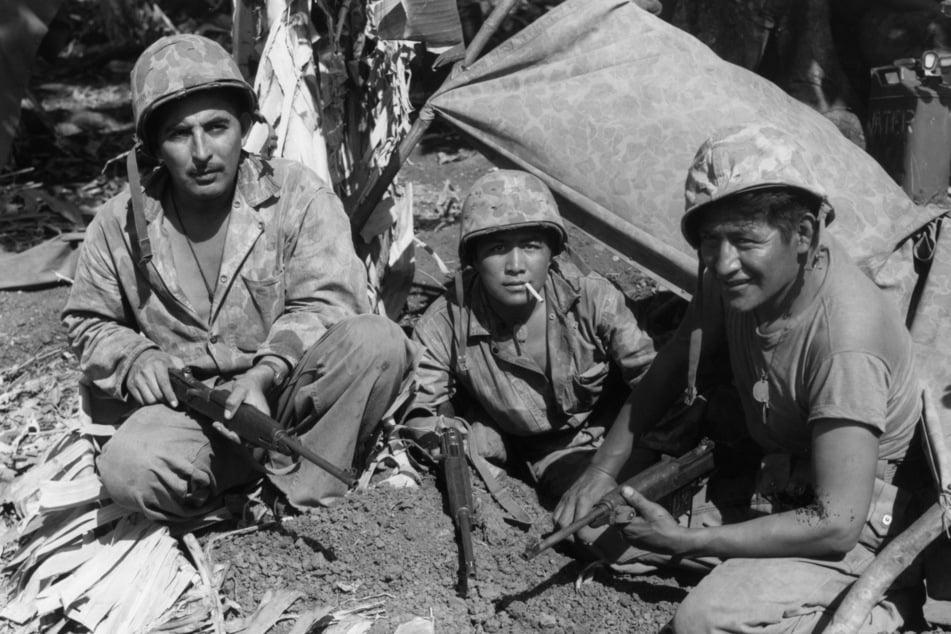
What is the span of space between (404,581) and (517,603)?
0.38 m

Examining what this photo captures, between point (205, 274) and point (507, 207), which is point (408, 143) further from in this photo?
point (205, 274)

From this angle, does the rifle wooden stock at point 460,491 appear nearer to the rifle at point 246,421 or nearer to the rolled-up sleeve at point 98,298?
the rifle at point 246,421

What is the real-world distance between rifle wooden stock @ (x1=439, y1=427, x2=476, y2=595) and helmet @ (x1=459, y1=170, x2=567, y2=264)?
2.47 ft

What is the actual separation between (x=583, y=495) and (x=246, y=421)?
1.12 meters

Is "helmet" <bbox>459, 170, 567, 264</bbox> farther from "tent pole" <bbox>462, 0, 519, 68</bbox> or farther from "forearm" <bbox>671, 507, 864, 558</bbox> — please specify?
"forearm" <bbox>671, 507, 864, 558</bbox>

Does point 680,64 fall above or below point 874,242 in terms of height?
above

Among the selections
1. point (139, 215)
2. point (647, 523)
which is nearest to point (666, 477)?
point (647, 523)

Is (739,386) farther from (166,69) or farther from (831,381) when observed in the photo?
(166,69)

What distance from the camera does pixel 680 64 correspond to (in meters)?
4.67

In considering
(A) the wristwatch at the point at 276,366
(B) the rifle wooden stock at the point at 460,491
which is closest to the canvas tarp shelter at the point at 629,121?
(B) the rifle wooden stock at the point at 460,491

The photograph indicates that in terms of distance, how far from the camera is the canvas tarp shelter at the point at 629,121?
4.41 metres

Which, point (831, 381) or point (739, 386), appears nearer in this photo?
point (831, 381)

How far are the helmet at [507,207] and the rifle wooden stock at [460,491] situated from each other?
0.75 m

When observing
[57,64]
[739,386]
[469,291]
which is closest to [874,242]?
[739,386]
